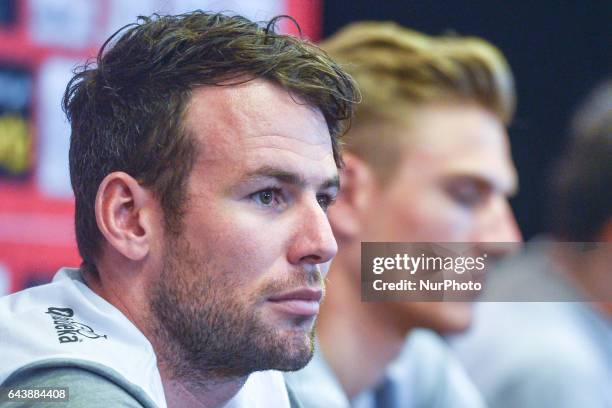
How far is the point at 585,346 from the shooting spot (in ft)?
7.80

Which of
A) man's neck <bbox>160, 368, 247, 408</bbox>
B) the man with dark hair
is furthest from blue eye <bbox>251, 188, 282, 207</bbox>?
man's neck <bbox>160, 368, 247, 408</bbox>

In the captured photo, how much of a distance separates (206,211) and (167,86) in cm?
17

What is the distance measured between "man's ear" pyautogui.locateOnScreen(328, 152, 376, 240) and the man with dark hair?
0.84 meters

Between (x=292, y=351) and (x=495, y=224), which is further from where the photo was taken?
(x=495, y=224)

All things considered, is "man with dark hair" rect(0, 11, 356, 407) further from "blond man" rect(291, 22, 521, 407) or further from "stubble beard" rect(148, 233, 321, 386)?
"blond man" rect(291, 22, 521, 407)

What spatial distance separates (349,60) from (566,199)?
736 mm

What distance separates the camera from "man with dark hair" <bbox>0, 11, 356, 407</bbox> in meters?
1.32

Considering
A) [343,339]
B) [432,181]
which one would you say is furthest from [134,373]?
[432,181]

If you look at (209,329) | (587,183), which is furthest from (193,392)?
(587,183)

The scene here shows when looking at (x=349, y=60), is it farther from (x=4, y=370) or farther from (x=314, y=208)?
A: (x=4, y=370)

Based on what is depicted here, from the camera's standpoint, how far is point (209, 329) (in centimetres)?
133

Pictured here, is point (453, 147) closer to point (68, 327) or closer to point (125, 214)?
point (125, 214)

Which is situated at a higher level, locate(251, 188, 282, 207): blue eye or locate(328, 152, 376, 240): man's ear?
locate(251, 188, 282, 207): blue eye

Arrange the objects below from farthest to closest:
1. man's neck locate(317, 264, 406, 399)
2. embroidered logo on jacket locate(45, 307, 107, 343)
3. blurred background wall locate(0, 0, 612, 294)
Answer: blurred background wall locate(0, 0, 612, 294) < man's neck locate(317, 264, 406, 399) < embroidered logo on jacket locate(45, 307, 107, 343)
